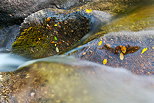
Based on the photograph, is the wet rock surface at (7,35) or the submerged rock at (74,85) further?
the wet rock surface at (7,35)

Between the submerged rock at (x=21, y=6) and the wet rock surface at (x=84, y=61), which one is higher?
the submerged rock at (x=21, y=6)

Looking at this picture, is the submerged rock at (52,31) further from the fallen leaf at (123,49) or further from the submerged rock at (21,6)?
the fallen leaf at (123,49)

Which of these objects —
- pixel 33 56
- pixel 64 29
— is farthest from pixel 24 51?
pixel 64 29

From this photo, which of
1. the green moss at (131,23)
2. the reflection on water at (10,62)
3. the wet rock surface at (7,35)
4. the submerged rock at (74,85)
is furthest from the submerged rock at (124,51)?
the wet rock surface at (7,35)

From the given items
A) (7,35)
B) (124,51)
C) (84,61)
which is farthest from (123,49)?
(7,35)

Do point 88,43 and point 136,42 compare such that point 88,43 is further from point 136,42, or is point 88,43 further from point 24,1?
point 24,1

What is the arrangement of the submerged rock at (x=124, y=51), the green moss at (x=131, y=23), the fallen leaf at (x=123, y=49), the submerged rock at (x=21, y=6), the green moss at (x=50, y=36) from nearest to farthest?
the submerged rock at (x=124, y=51) → the fallen leaf at (x=123, y=49) → the green moss at (x=131, y=23) → the green moss at (x=50, y=36) → the submerged rock at (x=21, y=6)
